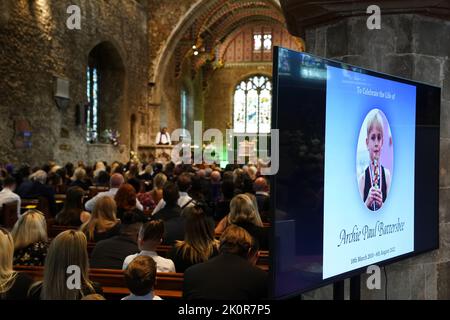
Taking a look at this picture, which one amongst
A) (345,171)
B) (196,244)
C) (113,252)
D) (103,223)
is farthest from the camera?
(103,223)

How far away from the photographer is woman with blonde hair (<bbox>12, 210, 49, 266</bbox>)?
330cm

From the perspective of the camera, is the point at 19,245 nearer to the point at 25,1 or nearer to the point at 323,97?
the point at 323,97

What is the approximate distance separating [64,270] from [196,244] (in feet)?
4.11

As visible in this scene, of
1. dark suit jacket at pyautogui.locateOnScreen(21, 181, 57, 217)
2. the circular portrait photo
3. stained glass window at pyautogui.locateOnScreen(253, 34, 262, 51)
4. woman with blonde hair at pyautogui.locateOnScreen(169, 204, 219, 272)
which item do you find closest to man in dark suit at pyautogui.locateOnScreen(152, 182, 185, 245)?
woman with blonde hair at pyautogui.locateOnScreen(169, 204, 219, 272)

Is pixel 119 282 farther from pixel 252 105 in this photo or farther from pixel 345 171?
pixel 252 105

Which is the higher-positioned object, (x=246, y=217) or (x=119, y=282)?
(x=246, y=217)

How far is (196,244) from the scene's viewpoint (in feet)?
11.5

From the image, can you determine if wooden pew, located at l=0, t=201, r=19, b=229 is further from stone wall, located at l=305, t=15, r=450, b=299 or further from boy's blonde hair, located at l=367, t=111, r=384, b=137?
boy's blonde hair, located at l=367, t=111, r=384, b=137

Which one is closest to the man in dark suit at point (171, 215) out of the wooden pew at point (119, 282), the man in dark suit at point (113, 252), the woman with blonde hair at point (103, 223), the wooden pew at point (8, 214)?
the woman with blonde hair at point (103, 223)

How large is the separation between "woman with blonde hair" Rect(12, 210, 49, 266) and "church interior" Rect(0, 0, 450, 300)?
0.05 meters

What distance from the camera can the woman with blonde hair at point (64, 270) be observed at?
2.31m

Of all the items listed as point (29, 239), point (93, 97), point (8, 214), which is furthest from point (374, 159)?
point (93, 97)

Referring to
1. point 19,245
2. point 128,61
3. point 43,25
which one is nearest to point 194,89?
point 128,61

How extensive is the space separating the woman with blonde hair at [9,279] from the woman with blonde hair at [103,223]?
1.66 meters
